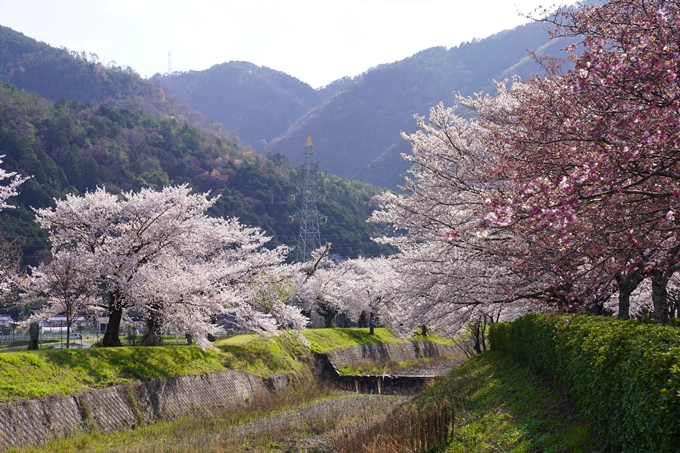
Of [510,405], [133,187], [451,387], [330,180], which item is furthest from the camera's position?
[330,180]

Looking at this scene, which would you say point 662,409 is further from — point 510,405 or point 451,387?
point 451,387

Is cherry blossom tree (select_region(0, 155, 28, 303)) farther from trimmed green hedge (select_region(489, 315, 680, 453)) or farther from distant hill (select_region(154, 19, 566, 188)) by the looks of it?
distant hill (select_region(154, 19, 566, 188))

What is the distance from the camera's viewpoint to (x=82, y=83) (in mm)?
125750

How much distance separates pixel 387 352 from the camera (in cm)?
4266

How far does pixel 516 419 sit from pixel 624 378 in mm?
4673

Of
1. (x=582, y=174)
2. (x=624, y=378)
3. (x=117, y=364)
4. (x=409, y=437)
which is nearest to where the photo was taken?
(x=624, y=378)

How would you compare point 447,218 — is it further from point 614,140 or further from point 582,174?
point 582,174

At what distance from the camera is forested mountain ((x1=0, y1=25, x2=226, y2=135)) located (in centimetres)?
12319

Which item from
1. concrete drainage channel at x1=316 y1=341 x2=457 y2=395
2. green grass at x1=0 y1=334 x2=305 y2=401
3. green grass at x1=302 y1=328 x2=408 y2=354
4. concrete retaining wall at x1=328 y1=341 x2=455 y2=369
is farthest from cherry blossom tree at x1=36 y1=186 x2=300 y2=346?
concrete retaining wall at x1=328 y1=341 x2=455 y2=369

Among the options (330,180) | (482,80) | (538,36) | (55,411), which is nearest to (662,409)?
(55,411)

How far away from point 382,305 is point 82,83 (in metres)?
106

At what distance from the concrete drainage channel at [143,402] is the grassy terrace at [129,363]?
32cm

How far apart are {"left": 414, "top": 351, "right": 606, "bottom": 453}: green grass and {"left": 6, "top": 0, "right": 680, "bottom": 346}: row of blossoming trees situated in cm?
177

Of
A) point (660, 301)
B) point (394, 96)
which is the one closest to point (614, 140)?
point (660, 301)
